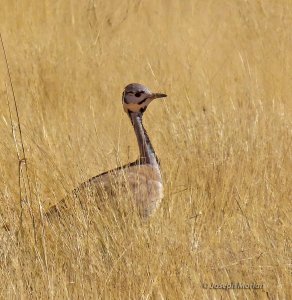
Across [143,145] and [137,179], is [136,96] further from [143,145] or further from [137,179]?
[137,179]

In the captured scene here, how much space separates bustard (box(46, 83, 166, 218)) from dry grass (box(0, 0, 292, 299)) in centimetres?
10

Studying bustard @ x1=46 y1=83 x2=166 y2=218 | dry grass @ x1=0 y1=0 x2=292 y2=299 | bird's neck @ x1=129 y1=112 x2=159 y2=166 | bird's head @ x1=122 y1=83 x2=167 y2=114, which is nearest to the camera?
dry grass @ x1=0 y1=0 x2=292 y2=299

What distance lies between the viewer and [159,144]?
218 inches

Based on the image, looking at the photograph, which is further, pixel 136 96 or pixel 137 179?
pixel 136 96

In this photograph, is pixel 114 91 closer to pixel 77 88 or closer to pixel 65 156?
pixel 77 88

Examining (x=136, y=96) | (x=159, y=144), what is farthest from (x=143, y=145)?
(x=159, y=144)

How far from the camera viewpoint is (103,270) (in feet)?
11.9

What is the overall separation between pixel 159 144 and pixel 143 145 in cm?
52

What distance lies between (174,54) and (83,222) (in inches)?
138

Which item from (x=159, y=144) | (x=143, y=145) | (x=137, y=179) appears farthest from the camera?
(x=159, y=144)

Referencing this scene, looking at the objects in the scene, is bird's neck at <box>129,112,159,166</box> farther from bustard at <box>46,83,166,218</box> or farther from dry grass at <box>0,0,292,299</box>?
dry grass at <box>0,0,292,299</box>

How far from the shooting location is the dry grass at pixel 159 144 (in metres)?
3.58

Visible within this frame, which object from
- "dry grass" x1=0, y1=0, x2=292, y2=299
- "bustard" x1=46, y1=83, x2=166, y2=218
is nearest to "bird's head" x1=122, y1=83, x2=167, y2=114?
"bustard" x1=46, y1=83, x2=166, y2=218

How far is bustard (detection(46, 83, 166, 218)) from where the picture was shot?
4.19 m
